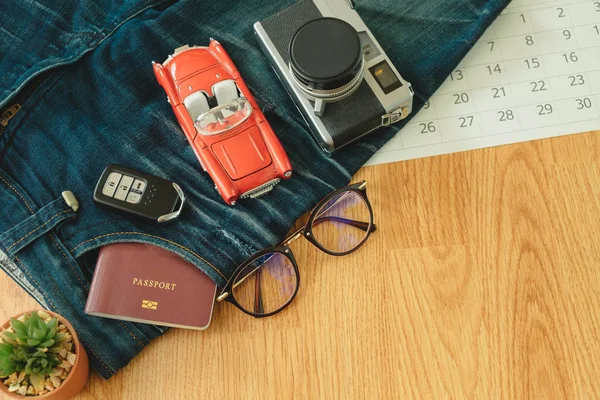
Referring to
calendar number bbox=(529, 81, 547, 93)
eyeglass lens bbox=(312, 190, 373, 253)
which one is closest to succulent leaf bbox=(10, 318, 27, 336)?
eyeglass lens bbox=(312, 190, 373, 253)

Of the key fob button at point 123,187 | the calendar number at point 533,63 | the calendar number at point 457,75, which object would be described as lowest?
the calendar number at point 533,63

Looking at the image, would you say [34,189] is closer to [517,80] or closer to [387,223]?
[387,223]

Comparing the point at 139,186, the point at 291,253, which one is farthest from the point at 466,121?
the point at 139,186

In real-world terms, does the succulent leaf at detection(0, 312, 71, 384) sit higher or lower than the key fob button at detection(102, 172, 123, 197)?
A: lower

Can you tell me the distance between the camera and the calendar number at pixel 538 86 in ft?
2.45

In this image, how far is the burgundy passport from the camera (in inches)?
25.6

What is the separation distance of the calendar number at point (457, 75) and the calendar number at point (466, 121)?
0.06 metres

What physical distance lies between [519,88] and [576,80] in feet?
0.24

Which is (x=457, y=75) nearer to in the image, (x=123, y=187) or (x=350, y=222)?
(x=350, y=222)

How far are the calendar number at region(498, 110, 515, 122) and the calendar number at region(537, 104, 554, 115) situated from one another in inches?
1.4

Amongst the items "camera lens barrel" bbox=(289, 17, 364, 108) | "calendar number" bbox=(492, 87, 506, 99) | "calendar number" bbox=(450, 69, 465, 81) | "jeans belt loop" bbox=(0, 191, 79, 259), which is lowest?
"calendar number" bbox=(492, 87, 506, 99)

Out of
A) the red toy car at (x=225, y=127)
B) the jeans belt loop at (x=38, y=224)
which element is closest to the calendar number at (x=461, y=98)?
the red toy car at (x=225, y=127)

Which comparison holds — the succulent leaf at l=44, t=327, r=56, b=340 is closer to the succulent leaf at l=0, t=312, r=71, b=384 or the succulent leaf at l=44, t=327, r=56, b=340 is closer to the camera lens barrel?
the succulent leaf at l=0, t=312, r=71, b=384

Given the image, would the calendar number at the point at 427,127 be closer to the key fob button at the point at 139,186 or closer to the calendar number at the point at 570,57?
the calendar number at the point at 570,57
